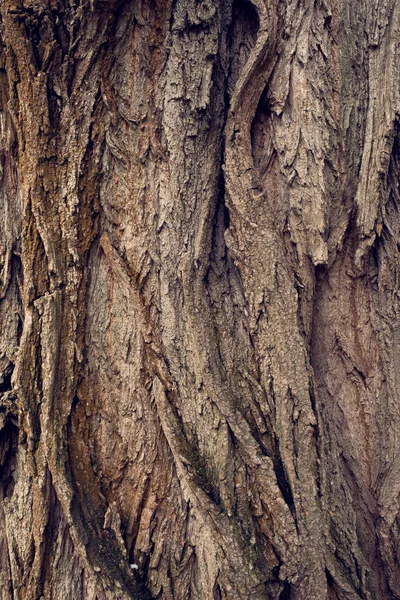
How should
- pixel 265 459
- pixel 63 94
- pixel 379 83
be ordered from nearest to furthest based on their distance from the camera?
pixel 265 459 < pixel 63 94 < pixel 379 83

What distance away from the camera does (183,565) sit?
7.78 feet

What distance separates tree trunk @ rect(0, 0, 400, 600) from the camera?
7.79ft

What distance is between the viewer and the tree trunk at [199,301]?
7.79 ft

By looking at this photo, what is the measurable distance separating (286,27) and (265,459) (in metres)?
2.17

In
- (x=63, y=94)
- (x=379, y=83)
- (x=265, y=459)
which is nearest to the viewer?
(x=265, y=459)

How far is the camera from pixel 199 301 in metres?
2.49

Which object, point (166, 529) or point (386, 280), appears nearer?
point (166, 529)

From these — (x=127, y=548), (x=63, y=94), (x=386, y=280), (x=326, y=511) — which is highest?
(x=63, y=94)

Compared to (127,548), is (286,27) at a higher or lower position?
higher

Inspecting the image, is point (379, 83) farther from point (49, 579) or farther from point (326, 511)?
point (49, 579)

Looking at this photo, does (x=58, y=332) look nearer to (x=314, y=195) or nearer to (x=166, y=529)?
(x=166, y=529)

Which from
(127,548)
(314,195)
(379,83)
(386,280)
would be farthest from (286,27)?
(127,548)

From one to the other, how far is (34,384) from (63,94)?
56.1 inches

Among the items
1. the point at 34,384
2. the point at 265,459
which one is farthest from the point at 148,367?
the point at 265,459
